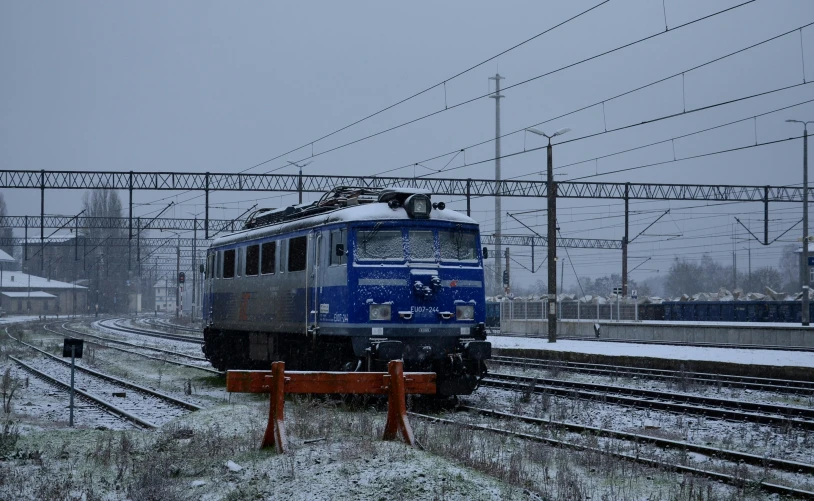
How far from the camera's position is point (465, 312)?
1584 centimetres

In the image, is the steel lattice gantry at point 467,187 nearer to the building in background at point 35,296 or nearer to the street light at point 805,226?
the street light at point 805,226

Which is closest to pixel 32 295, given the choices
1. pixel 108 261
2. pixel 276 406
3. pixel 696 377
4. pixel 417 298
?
pixel 108 261

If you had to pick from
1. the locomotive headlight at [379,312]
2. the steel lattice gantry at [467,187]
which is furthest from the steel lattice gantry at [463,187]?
the locomotive headlight at [379,312]

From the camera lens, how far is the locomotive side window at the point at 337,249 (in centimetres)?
1530

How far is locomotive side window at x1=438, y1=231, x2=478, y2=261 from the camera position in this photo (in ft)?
52.3

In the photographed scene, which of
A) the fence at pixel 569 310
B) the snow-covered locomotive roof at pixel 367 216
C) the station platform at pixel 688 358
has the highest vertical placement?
the snow-covered locomotive roof at pixel 367 216

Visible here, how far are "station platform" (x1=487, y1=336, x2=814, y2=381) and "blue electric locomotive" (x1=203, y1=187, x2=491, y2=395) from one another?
6549 millimetres

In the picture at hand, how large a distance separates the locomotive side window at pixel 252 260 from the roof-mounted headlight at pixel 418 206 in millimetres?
4868

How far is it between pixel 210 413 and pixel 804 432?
8644 millimetres

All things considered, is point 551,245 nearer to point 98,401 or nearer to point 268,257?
point 268,257

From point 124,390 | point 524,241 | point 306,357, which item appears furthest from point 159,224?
point 306,357

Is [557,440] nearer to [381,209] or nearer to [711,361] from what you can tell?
[381,209]

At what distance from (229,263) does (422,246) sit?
7.19m

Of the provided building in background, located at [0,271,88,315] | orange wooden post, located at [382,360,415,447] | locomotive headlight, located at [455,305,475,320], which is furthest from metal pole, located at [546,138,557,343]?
building in background, located at [0,271,88,315]
